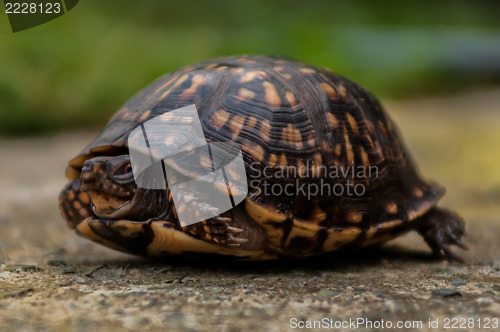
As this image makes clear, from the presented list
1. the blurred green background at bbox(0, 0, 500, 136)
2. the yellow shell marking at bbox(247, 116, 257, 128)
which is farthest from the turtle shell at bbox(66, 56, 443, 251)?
the blurred green background at bbox(0, 0, 500, 136)

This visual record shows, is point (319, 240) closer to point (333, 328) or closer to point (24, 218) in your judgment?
point (333, 328)

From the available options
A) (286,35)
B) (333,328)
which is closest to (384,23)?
(286,35)

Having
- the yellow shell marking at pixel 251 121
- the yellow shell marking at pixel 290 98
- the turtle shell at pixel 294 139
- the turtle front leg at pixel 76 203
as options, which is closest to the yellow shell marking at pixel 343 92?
the turtle shell at pixel 294 139

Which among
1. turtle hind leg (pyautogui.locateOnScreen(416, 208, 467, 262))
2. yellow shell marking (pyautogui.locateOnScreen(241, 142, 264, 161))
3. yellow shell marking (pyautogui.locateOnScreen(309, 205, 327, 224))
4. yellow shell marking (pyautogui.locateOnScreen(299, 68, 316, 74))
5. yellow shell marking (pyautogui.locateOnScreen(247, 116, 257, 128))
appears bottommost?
turtle hind leg (pyautogui.locateOnScreen(416, 208, 467, 262))

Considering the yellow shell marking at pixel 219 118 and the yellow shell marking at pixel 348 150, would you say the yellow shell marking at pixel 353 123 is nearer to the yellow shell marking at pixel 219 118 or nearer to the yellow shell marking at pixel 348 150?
the yellow shell marking at pixel 348 150

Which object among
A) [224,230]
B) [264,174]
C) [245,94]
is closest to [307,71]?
[245,94]

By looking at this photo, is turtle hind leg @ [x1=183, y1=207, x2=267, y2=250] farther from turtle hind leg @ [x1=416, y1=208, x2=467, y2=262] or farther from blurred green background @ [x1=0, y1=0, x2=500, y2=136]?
blurred green background @ [x1=0, y1=0, x2=500, y2=136]
